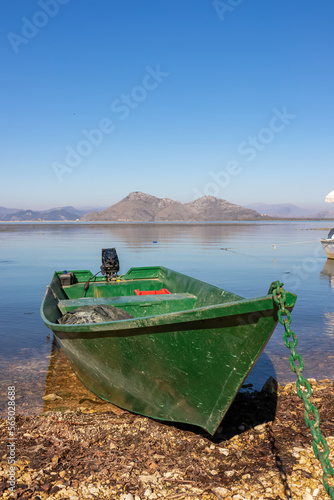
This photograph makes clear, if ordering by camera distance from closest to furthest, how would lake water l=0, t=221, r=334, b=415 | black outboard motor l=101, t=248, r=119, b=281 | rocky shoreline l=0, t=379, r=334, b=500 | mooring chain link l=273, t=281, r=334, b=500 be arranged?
mooring chain link l=273, t=281, r=334, b=500 < rocky shoreline l=0, t=379, r=334, b=500 < lake water l=0, t=221, r=334, b=415 < black outboard motor l=101, t=248, r=119, b=281

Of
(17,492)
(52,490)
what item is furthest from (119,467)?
(17,492)

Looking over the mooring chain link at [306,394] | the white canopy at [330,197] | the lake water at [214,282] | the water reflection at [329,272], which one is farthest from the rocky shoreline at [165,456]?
the white canopy at [330,197]

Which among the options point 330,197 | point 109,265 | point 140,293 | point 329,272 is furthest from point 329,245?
point 140,293

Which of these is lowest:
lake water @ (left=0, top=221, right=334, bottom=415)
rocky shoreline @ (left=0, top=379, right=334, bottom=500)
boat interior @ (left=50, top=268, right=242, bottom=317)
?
lake water @ (left=0, top=221, right=334, bottom=415)

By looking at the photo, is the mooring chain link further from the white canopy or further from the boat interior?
the white canopy

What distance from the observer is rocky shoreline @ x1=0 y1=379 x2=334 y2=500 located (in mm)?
4266

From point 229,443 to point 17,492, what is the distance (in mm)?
2564

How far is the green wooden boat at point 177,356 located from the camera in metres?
4.34

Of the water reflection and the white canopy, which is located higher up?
the white canopy

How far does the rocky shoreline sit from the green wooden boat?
1.19 feet

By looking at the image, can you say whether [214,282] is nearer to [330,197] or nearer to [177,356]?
[330,197]

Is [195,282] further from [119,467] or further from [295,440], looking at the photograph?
[119,467]

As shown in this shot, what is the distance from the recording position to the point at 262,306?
13.4 ft

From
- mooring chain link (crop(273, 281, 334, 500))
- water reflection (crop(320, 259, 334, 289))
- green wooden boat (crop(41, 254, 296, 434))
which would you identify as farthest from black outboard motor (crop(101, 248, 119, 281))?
water reflection (crop(320, 259, 334, 289))
